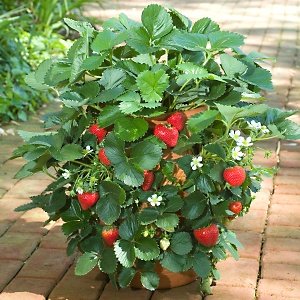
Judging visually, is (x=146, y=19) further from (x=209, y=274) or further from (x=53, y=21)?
(x=53, y=21)

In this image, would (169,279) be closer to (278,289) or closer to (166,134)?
(278,289)

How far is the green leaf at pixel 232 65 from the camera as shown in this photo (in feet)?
10.2

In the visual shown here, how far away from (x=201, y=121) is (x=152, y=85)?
216 millimetres

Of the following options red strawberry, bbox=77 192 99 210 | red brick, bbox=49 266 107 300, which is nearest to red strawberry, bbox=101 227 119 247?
red strawberry, bbox=77 192 99 210

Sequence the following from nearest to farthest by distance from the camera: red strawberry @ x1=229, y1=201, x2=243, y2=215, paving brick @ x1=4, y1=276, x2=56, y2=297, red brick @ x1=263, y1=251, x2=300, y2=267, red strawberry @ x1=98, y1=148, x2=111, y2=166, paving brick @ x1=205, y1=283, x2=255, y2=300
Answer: red strawberry @ x1=98, y1=148, x2=111, y2=166
red strawberry @ x1=229, y1=201, x2=243, y2=215
paving brick @ x1=205, y1=283, x2=255, y2=300
paving brick @ x1=4, y1=276, x2=56, y2=297
red brick @ x1=263, y1=251, x2=300, y2=267

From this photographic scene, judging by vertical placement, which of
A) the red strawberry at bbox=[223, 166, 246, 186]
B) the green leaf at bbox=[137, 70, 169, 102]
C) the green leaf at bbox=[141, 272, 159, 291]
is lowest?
the green leaf at bbox=[141, 272, 159, 291]

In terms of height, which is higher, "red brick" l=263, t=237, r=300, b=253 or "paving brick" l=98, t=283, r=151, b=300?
"paving brick" l=98, t=283, r=151, b=300

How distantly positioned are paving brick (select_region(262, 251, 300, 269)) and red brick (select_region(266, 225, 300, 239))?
208 mm

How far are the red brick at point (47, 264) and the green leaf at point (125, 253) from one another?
596 mm

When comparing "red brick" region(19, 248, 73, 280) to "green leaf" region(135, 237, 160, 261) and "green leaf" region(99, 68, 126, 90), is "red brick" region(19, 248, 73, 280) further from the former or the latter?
"green leaf" region(99, 68, 126, 90)

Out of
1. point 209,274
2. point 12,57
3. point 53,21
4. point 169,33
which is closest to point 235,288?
point 209,274

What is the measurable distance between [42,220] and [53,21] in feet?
14.9

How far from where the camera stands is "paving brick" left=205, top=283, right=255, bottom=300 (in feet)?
11.0

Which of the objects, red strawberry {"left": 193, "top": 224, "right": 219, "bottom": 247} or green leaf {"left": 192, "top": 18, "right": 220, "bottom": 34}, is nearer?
red strawberry {"left": 193, "top": 224, "right": 219, "bottom": 247}
